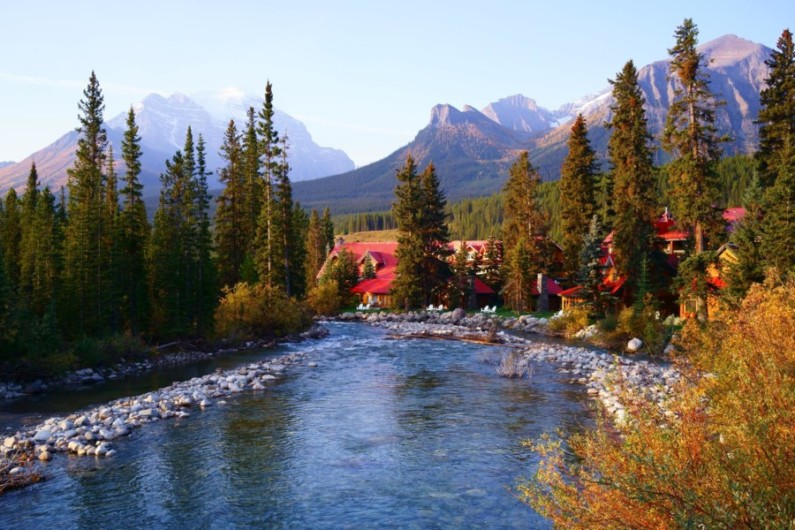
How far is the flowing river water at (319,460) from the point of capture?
1292cm

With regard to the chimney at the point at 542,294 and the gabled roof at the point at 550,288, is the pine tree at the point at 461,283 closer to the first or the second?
the gabled roof at the point at 550,288

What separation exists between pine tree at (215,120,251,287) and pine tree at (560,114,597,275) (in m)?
29.5

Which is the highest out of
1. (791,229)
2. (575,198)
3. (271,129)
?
(271,129)

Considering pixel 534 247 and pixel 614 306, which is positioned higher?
pixel 534 247

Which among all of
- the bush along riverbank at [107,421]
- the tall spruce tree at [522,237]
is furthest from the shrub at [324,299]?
the bush along riverbank at [107,421]

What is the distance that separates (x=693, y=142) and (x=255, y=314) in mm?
29955

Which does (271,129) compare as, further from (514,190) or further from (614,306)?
(614,306)

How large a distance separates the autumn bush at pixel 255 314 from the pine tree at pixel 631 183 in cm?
2432

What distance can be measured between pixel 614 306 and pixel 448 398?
28.4m

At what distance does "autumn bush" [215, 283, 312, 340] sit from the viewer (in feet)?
139

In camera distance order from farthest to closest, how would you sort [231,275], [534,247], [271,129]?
[534,247]
[231,275]
[271,129]

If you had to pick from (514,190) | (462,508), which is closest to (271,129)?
(514,190)

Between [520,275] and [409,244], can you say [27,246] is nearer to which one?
[409,244]

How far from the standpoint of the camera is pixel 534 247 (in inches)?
2435
